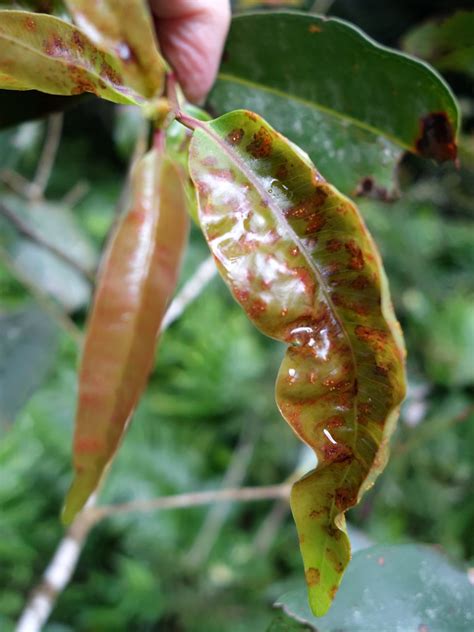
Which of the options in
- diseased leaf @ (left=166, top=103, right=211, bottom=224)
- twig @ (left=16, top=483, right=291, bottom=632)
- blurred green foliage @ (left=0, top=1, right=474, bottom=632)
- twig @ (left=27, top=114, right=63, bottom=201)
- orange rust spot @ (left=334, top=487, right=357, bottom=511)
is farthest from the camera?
blurred green foliage @ (left=0, top=1, right=474, bottom=632)

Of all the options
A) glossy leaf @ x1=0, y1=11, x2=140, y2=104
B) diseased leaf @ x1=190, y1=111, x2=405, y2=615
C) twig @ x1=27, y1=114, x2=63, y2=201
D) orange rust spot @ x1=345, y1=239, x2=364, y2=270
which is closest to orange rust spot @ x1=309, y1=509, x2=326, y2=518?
diseased leaf @ x1=190, y1=111, x2=405, y2=615

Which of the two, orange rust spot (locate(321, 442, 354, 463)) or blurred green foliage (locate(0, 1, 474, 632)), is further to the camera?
blurred green foliage (locate(0, 1, 474, 632))

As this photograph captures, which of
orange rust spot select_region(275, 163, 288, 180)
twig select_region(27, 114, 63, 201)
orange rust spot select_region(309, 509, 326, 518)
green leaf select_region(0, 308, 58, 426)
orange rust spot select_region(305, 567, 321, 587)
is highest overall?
orange rust spot select_region(275, 163, 288, 180)

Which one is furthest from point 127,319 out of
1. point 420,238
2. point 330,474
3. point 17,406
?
point 420,238

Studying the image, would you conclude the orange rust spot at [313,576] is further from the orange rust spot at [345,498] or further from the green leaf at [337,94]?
the green leaf at [337,94]

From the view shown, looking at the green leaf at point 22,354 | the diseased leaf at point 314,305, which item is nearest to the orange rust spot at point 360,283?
the diseased leaf at point 314,305

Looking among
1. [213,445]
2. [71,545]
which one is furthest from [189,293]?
[213,445]

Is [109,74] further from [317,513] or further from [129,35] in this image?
[317,513]

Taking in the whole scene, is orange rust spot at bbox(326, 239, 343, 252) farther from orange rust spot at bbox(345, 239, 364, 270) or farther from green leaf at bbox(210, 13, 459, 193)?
green leaf at bbox(210, 13, 459, 193)
